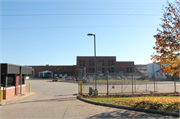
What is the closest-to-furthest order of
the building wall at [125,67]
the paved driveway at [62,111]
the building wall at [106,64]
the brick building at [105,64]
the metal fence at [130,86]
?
the paved driveway at [62,111] < the metal fence at [130,86] < the brick building at [105,64] < the building wall at [106,64] < the building wall at [125,67]

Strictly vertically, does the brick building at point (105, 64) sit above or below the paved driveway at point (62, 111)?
above

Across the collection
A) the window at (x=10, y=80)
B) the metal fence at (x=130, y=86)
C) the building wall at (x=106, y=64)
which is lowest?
the metal fence at (x=130, y=86)

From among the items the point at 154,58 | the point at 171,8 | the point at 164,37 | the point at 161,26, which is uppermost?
the point at 171,8

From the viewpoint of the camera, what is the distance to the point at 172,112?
7840mm

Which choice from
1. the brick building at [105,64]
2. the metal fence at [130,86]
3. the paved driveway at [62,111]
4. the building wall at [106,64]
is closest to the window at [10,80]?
the paved driveway at [62,111]

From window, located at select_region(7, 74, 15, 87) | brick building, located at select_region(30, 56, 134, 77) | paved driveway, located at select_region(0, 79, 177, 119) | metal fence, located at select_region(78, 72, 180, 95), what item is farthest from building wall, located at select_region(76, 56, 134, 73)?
paved driveway, located at select_region(0, 79, 177, 119)

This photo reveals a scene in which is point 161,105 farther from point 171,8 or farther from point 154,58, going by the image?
point 171,8

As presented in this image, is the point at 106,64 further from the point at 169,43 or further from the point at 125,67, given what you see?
the point at 169,43

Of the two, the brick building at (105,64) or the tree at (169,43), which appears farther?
the brick building at (105,64)

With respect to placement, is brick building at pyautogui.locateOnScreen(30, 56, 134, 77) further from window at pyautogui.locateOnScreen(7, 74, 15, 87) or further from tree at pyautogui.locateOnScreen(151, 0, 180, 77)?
tree at pyautogui.locateOnScreen(151, 0, 180, 77)

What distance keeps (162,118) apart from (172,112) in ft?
2.68

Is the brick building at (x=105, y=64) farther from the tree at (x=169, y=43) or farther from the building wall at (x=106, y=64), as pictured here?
the tree at (x=169, y=43)

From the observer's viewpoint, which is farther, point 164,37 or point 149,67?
point 149,67

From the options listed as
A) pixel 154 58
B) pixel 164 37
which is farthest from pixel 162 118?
pixel 164 37
